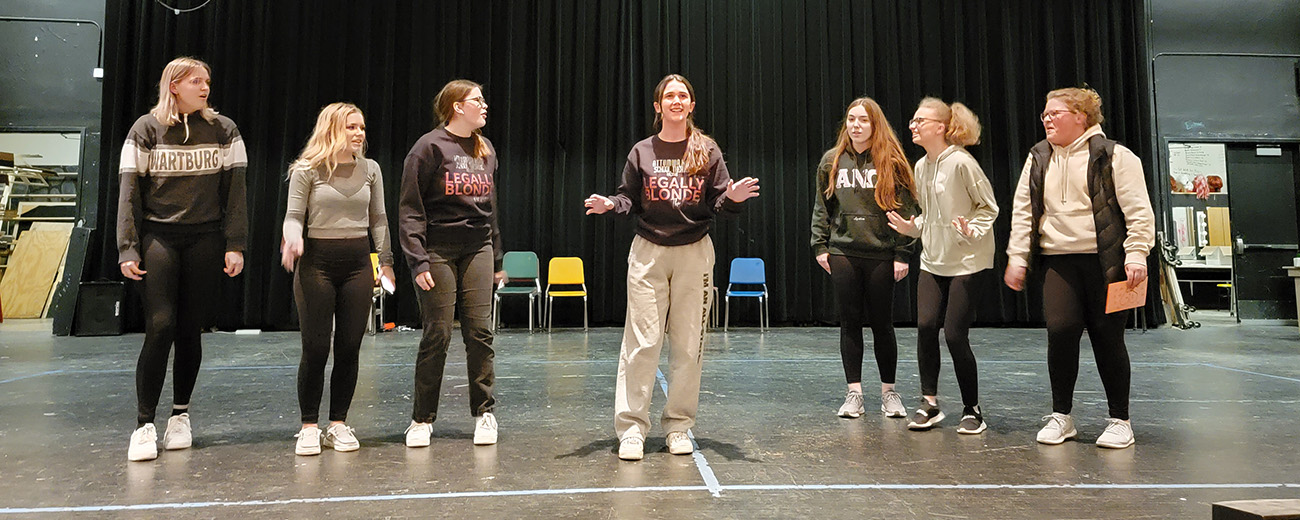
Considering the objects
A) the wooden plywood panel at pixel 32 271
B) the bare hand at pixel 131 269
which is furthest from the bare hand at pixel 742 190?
the wooden plywood panel at pixel 32 271

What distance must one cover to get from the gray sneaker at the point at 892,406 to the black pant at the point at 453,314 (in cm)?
163

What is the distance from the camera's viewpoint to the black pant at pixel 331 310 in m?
2.56

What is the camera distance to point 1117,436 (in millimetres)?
2578

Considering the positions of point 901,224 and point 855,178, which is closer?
point 901,224

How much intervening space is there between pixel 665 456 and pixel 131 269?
1823 mm

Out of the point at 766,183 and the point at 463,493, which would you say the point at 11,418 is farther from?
the point at 766,183

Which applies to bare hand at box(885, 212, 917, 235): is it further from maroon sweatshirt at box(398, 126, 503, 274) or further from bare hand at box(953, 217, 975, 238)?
maroon sweatshirt at box(398, 126, 503, 274)

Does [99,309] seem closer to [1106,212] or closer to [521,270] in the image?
[521,270]

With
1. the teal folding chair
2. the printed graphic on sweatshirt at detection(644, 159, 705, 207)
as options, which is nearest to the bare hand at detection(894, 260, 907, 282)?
the printed graphic on sweatshirt at detection(644, 159, 705, 207)

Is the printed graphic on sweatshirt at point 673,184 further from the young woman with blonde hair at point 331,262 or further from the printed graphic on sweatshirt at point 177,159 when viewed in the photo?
the printed graphic on sweatshirt at point 177,159

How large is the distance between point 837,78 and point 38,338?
8636mm

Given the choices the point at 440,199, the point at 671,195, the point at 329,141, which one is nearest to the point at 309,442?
the point at 440,199

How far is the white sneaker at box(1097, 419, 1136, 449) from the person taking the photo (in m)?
2.56

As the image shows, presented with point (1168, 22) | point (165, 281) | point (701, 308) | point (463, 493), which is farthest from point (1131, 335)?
point (165, 281)
